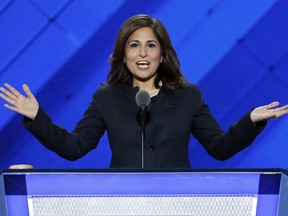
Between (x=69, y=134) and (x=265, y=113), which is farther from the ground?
(x=265, y=113)

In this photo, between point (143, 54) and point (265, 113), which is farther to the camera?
point (143, 54)

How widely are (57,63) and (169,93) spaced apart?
1.02m


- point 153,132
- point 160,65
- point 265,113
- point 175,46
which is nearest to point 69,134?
point 153,132

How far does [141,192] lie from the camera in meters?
0.95

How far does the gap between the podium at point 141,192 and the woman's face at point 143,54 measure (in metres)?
0.73

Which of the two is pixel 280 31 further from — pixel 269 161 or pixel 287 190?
pixel 287 190

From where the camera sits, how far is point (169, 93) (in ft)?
5.50

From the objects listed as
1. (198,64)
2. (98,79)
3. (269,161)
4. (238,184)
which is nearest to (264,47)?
(198,64)

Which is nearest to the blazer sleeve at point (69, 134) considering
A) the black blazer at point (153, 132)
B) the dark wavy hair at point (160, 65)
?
the black blazer at point (153, 132)

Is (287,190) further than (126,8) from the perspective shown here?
No

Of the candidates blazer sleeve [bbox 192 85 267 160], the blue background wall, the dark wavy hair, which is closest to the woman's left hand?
blazer sleeve [bbox 192 85 267 160]

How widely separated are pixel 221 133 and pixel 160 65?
0.32 metres

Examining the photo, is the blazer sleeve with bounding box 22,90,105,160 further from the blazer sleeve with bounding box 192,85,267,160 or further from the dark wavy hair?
the blazer sleeve with bounding box 192,85,267,160

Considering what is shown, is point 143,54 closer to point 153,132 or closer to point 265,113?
point 153,132
